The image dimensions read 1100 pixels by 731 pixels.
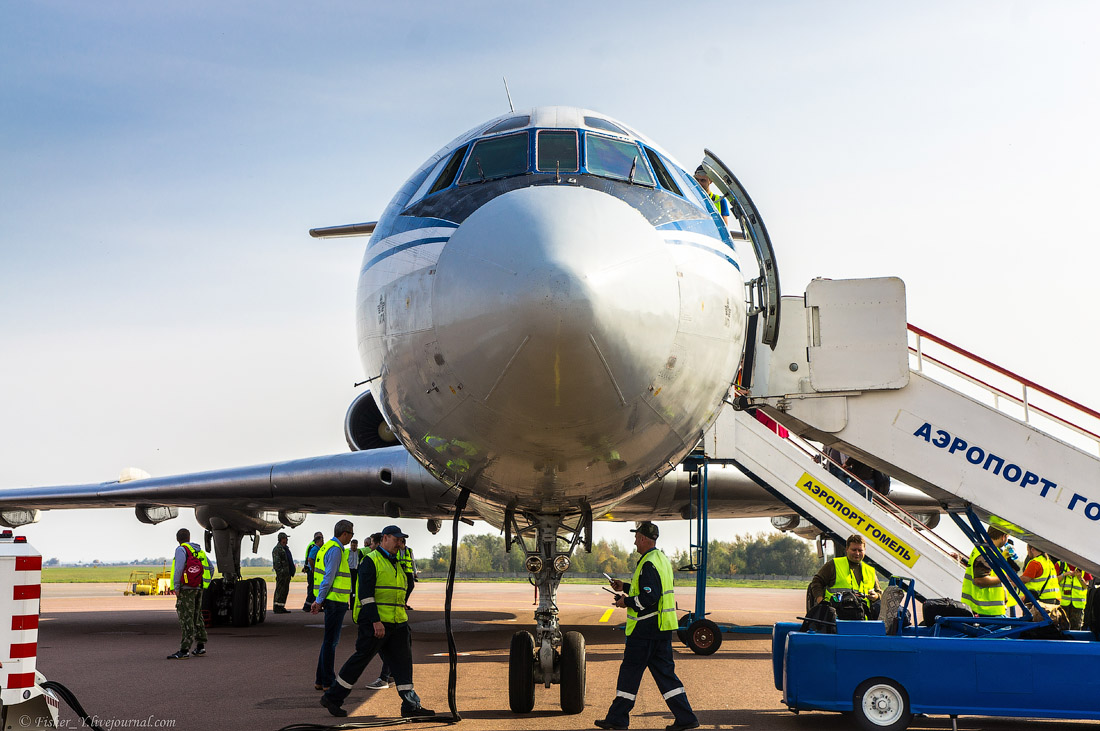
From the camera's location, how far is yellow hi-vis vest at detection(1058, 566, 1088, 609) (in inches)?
426

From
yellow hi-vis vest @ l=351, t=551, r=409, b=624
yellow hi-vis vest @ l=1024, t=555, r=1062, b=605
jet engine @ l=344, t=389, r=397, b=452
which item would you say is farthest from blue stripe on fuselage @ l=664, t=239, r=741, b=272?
jet engine @ l=344, t=389, r=397, b=452

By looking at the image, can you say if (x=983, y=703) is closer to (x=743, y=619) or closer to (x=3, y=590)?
(x=3, y=590)

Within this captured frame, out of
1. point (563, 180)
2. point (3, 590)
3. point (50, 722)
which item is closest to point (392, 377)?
point (563, 180)

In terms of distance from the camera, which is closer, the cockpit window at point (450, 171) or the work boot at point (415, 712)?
the cockpit window at point (450, 171)

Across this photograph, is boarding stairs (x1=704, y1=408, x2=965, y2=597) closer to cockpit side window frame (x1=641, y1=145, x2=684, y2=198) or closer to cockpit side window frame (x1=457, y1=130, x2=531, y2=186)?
cockpit side window frame (x1=641, y1=145, x2=684, y2=198)

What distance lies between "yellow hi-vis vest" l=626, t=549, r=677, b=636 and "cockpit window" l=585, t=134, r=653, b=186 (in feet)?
9.26

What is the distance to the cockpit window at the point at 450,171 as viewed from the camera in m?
5.98

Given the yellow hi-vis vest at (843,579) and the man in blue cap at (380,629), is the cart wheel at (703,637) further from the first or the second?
the man in blue cap at (380,629)

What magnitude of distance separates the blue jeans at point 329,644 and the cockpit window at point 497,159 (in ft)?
15.2

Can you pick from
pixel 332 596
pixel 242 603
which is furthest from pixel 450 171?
pixel 242 603

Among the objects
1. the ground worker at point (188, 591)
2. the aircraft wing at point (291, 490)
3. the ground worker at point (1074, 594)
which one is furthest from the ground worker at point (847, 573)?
the ground worker at point (188, 591)

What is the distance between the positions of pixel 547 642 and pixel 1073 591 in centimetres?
714

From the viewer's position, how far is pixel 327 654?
8570 mm

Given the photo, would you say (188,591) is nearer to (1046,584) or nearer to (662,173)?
(662,173)
